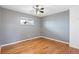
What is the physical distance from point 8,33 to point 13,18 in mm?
475

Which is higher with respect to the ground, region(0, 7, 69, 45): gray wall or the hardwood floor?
region(0, 7, 69, 45): gray wall

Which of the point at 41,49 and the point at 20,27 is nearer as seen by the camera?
the point at 41,49

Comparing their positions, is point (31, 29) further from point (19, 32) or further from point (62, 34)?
point (62, 34)

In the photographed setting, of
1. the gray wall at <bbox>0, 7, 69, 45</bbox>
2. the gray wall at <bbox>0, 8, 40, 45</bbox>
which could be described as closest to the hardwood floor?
the gray wall at <bbox>0, 7, 69, 45</bbox>

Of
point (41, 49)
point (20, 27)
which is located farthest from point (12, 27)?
point (41, 49)

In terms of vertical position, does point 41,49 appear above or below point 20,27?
below

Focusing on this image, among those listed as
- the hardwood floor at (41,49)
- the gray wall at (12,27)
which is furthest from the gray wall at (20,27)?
the hardwood floor at (41,49)

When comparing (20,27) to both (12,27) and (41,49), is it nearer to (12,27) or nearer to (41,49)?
(12,27)

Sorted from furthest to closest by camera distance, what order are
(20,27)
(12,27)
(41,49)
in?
(20,27)
(12,27)
(41,49)

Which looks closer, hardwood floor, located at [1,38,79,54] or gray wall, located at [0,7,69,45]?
hardwood floor, located at [1,38,79,54]

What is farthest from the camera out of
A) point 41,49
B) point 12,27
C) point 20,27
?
point 20,27

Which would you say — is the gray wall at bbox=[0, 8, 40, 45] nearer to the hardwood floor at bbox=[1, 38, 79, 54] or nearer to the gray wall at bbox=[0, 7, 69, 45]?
the gray wall at bbox=[0, 7, 69, 45]
